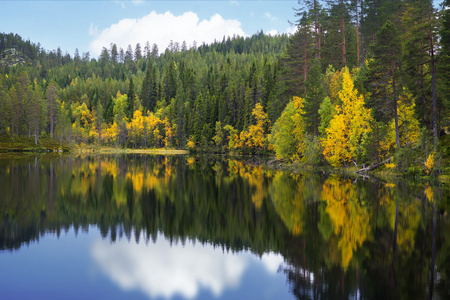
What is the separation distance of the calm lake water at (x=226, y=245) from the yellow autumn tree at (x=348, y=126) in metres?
17.1

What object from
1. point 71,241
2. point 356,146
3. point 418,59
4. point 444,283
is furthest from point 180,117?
point 444,283

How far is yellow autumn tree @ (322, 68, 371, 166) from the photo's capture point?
1800 inches

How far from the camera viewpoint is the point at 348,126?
155 ft

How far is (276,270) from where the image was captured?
13.1 meters

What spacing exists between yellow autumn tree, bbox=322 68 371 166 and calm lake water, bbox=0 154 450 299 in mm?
17111

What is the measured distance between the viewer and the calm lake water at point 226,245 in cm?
1153

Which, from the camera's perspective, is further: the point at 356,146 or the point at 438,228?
the point at 356,146

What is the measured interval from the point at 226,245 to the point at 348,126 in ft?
116

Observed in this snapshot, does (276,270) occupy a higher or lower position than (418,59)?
lower

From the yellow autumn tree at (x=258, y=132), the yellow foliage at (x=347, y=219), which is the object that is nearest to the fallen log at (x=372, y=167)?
the yellow foliage at (x=347, y=219)

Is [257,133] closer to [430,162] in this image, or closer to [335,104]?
[335,104]

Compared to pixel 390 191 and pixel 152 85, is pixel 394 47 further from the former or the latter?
pixel 152 85

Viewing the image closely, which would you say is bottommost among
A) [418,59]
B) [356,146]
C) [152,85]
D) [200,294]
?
[200,294]

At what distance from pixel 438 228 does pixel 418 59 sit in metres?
25.9
